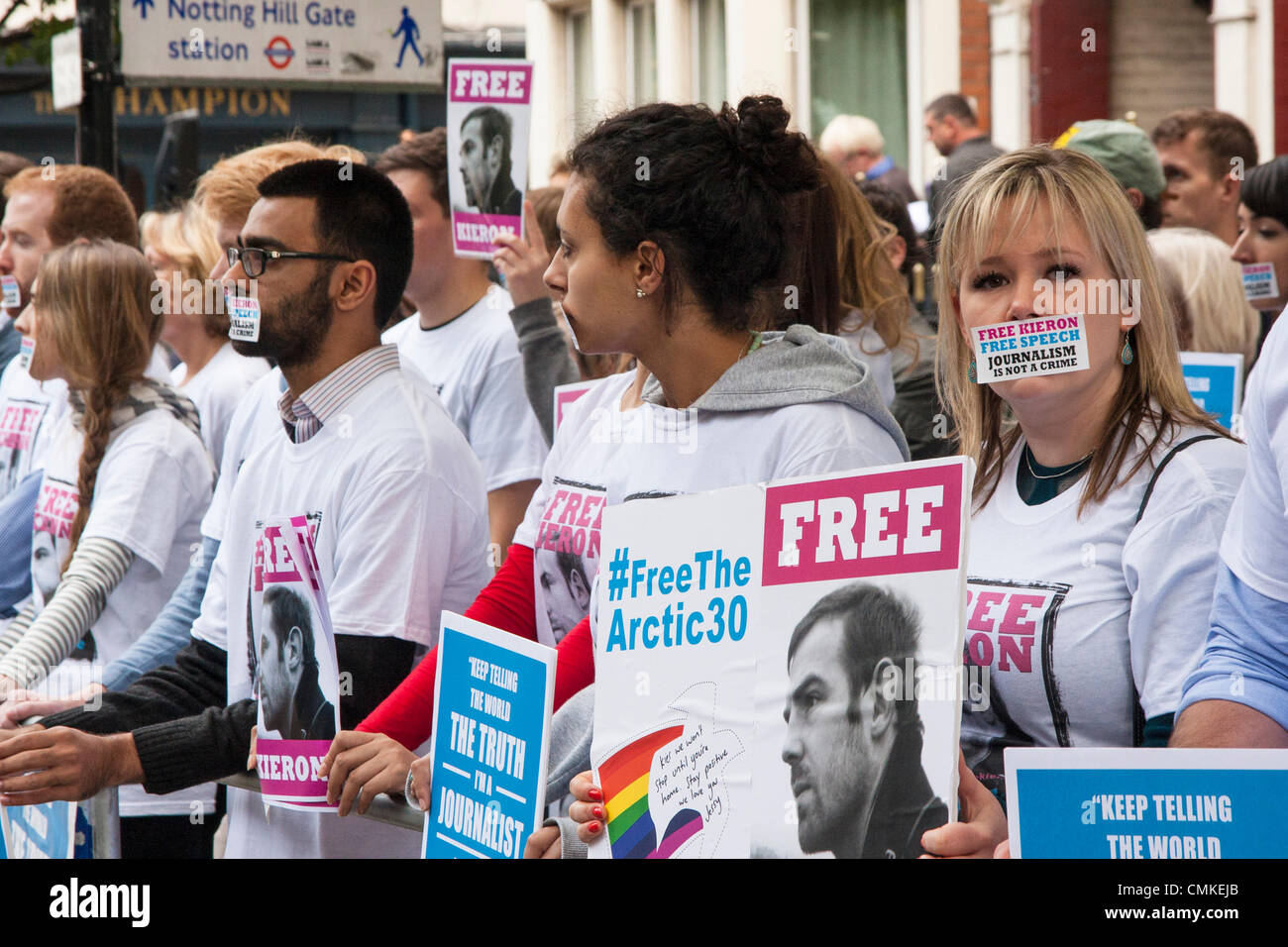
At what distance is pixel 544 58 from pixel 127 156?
588cm

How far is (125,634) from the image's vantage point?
13.2ft

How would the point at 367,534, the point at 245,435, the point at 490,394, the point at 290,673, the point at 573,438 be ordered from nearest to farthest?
the point at 290,673, the point at 573,438, the point at 367,534, the point at 245,435, the point at 490,394

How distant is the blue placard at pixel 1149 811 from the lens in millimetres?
1644

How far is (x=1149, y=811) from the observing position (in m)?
1.66

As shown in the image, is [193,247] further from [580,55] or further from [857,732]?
[580,55]

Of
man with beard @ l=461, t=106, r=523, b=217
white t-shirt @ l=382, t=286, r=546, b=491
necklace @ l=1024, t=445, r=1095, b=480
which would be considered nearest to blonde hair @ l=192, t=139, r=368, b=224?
man with beard @ l=461, t=106, r=523, b=217

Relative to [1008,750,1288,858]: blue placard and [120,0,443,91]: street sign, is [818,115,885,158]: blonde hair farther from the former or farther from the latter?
[1008,750,1288,858]: blue placard

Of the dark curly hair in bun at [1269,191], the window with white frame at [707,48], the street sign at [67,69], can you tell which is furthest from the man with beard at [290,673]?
the window with white frame at [707,48]

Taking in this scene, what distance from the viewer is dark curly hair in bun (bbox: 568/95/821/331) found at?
267cm

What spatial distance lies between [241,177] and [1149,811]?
3.52 meters

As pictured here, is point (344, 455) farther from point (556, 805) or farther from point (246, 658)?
point (556, 805)

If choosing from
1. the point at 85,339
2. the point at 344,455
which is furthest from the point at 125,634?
the point at 344,455

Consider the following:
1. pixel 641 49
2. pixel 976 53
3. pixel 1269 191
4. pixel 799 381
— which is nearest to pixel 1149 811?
pixel 799 381

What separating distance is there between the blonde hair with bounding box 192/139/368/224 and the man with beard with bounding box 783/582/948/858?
2915 millimetres
